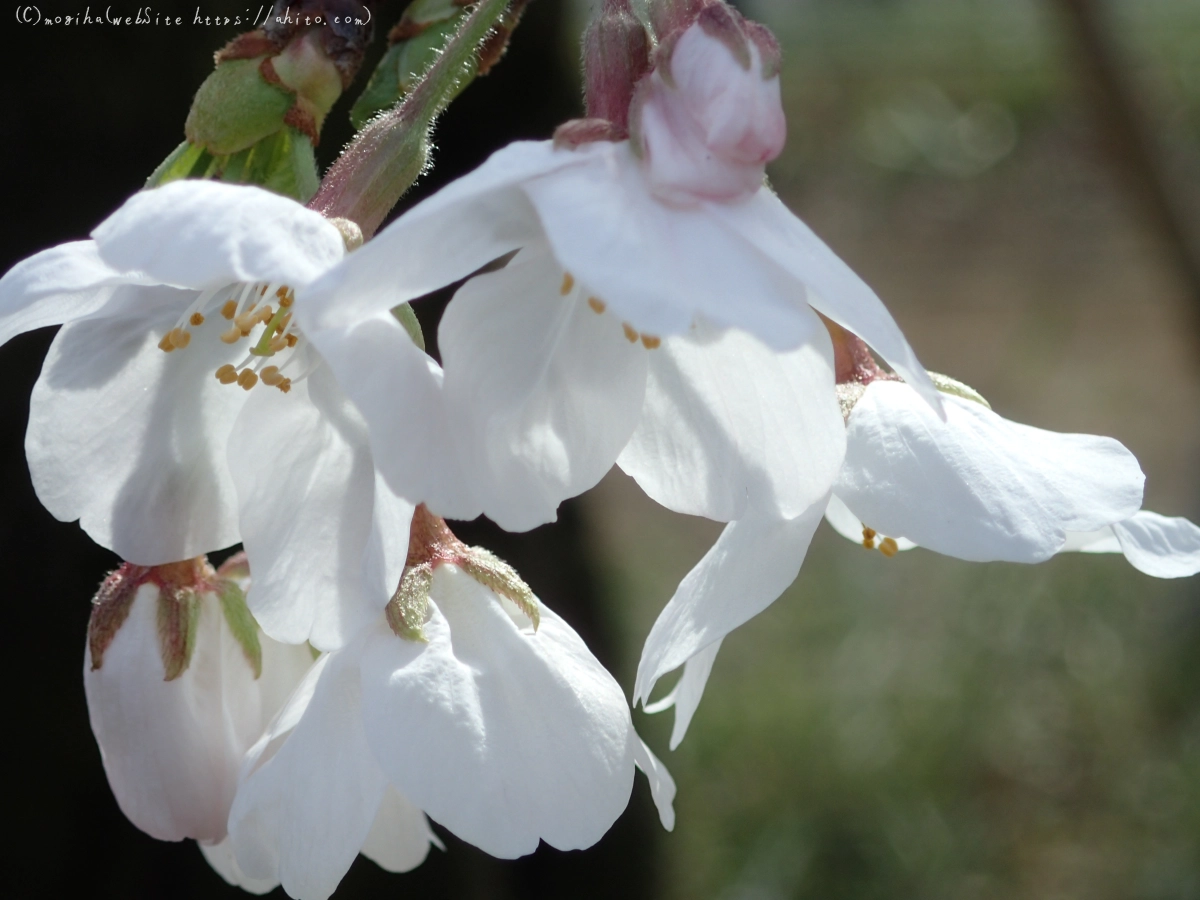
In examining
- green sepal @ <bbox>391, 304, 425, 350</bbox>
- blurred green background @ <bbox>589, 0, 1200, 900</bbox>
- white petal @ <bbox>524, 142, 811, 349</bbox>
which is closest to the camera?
white petal @ <bbox>524, 142, 811, 349</bbox>

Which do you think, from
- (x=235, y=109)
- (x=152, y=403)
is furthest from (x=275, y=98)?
(x=152, y=403)

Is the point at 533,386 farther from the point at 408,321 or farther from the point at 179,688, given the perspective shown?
the point at 179,688

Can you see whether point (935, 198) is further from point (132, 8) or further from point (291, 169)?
point (291, 169)

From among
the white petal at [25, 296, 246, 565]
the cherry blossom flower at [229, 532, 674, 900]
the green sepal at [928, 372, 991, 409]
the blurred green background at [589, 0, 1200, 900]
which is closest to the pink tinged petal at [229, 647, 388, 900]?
the cherry blossom flower at [229, 532, 674, 900]

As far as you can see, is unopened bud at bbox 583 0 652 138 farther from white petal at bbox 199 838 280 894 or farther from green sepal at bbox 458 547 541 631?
white petal at bbox 199 838 280 894

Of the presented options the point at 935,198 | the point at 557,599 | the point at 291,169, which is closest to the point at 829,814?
the point at 557,599
